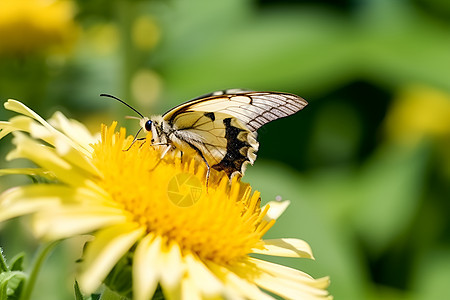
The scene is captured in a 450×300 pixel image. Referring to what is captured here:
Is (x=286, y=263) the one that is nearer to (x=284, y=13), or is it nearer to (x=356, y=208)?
(x=356, y=208)

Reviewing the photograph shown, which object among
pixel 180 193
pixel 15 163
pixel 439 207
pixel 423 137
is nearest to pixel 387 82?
pixel 423 137

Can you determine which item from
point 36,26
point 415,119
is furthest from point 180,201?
point 415,119

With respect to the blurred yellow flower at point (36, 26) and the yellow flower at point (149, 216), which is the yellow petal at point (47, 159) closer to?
the yellow flower at point (149, 216)

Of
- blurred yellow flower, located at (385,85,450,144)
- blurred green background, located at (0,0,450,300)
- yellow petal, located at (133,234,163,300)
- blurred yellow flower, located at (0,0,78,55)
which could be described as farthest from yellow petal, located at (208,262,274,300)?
blurred yellow flower, located at (385,85,450,144)

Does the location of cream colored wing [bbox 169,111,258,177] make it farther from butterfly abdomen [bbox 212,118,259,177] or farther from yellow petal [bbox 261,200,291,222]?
yellow petal [bbox 261,200,291,222]

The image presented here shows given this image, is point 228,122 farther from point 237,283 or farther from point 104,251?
point 104,251

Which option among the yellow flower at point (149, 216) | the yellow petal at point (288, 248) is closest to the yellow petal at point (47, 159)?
the yellow flower at point (149, 216)
